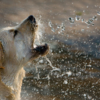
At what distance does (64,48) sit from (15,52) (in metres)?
3.71

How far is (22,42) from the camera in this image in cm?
347

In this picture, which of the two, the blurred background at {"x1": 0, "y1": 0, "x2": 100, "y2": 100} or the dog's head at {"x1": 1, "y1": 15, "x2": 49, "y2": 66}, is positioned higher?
the dog's head at {"x1": 1, "y1": 15, "x2": 49, "y2": 66}

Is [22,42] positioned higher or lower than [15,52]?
higher

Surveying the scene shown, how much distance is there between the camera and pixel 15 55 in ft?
11.1

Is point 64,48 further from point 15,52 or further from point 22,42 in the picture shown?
point 15,52

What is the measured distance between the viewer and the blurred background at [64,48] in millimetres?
5383

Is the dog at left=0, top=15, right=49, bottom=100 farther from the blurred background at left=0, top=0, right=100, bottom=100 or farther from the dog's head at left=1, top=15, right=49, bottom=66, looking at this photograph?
the blurred background at left=0, top=0, right=100, bottom=100

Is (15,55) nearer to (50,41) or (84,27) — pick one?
(50,41)

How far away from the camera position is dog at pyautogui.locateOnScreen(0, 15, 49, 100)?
3.27 m

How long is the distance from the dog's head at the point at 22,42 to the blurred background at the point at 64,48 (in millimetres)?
620

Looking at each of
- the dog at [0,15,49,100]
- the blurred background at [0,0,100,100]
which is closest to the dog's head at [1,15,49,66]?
the dog at [0,15,49,100]

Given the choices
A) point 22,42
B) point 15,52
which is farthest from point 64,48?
point 15,52

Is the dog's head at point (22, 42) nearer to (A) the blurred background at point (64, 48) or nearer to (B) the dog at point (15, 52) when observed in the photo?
(B) the dog at point (15, 52)

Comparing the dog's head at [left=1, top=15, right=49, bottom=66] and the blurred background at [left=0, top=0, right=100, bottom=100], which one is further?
the blurred background at [left=0, top=0, right=100, bottom=100]
